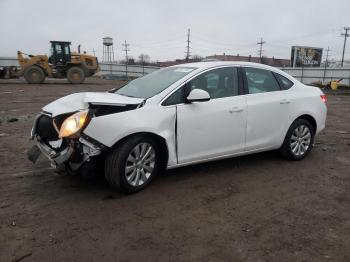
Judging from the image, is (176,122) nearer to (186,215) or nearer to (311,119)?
(186,215)

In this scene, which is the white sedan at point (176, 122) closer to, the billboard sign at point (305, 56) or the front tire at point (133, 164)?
the front tire at point (133, 164)

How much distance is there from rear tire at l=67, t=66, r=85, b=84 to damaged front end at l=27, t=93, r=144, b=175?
19344 mm

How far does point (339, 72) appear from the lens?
29.5 m

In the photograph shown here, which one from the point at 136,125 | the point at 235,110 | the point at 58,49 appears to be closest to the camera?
the point at 136,125

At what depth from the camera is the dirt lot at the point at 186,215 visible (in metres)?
2.97

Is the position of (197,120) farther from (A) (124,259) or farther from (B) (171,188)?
(A) (124,259)

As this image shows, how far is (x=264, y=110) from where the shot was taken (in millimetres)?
5016

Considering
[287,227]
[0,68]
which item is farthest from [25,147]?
[0,68]

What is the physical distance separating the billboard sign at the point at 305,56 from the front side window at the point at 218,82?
43499mm

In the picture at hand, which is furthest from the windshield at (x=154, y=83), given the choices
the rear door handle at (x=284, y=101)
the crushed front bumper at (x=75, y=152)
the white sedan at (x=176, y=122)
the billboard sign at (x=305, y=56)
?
the billboard sign at (x=305, y=56)

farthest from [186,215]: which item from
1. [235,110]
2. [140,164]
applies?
[235,110]

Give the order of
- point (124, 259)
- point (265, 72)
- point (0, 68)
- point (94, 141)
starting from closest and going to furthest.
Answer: point (124, 259)
point (94, 141)
point (265, 72)
point (0, 68)

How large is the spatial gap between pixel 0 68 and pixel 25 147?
798 inches

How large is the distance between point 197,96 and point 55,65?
20.1 meters
